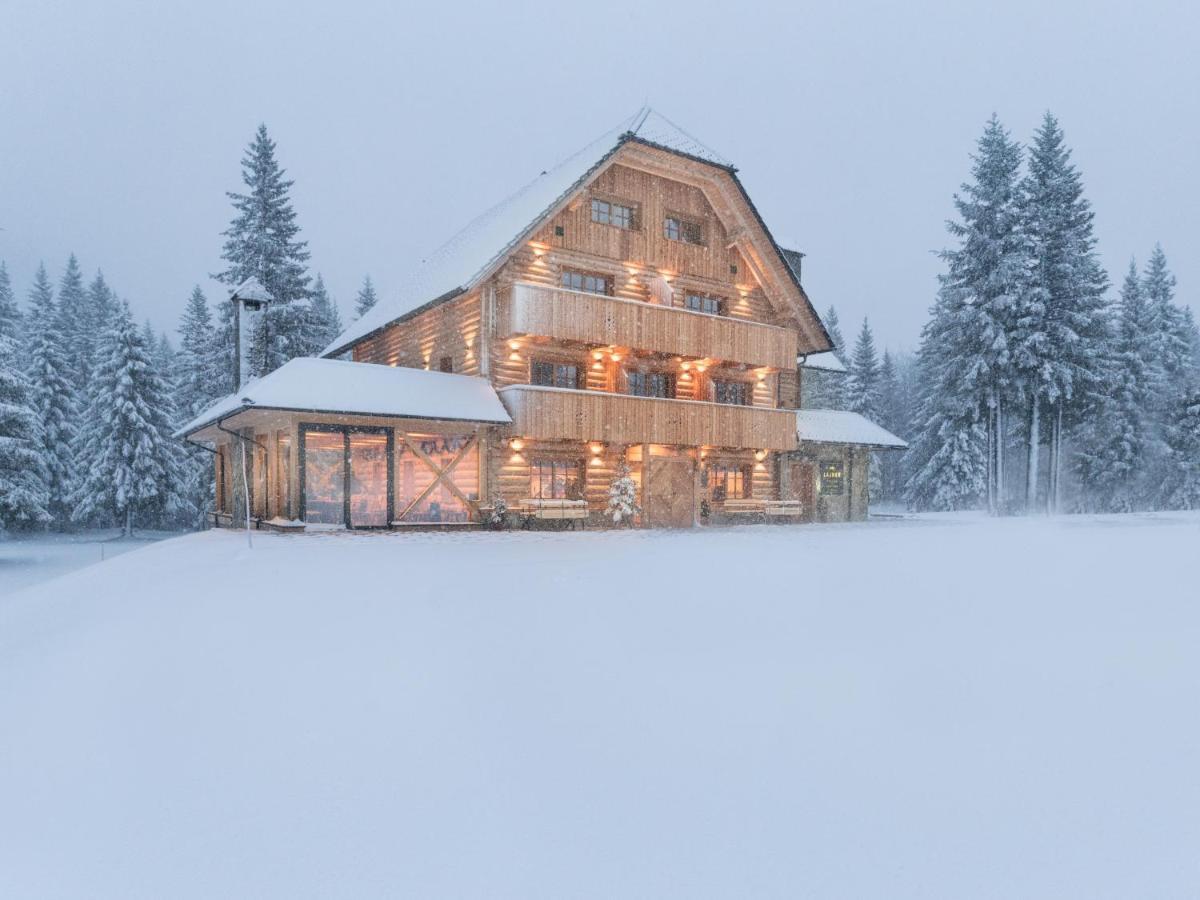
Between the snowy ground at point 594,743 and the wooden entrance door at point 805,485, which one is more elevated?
the wooden entrance door at point 805,485

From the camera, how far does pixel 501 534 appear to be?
64.4 ft

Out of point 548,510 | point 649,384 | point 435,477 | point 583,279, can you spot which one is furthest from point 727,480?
point 435,477

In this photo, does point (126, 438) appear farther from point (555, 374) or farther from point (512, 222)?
point (555, 374)

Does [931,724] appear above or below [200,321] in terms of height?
below

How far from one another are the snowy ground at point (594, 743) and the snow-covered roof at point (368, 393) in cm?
790

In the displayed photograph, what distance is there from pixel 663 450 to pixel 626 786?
19.7m

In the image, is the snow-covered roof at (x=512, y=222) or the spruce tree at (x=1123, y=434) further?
the spruce tree at (x=1123, y=434)

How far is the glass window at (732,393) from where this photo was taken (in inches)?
1088

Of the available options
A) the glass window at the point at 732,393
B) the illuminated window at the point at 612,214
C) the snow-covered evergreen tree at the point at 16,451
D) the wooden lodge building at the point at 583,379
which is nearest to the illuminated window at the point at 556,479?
the wooden lodge building at the point at 583,379

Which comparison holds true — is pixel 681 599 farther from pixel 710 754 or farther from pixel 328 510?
pixel 328 510

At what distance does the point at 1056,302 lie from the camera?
31.5 metres

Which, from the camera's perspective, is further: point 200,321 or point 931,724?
point 200,321

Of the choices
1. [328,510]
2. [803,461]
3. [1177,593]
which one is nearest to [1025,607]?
[1177,593]

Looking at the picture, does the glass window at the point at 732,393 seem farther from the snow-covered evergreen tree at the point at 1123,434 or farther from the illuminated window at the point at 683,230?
the snow-covered evergreen tree at the point at 1123,434
